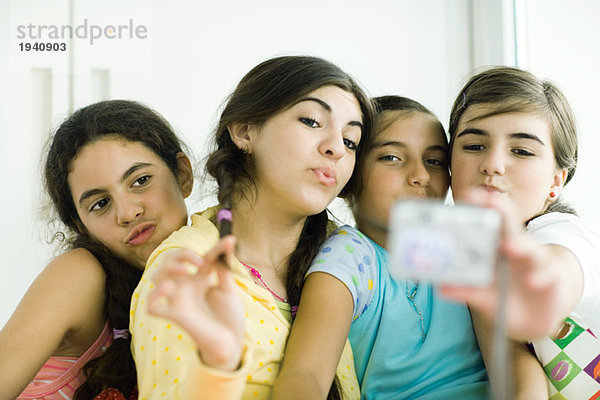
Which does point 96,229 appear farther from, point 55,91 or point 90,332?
point 55,91

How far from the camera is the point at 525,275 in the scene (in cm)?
46

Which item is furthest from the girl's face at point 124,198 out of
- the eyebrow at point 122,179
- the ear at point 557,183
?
the ear at point 557,183

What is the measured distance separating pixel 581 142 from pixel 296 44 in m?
0.70

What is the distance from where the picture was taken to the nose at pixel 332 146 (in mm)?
866

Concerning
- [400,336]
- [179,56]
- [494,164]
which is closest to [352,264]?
[400,336]

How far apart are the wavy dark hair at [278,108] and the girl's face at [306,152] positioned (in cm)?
1

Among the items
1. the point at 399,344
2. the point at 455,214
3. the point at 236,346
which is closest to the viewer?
the point at 455,214

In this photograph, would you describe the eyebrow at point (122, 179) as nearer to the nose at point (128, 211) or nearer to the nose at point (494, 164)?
the nose at point (128, 211)

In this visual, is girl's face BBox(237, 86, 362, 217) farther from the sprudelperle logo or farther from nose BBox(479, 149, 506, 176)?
the sprudelperle logo

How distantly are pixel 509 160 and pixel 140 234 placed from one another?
0.54 m

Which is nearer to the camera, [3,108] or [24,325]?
[24,325]

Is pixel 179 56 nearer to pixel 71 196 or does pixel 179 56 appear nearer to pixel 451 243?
pixel 71 196

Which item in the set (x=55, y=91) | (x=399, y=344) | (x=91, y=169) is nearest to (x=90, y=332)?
(x=91, y=169)

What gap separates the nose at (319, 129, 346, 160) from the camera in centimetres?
87
